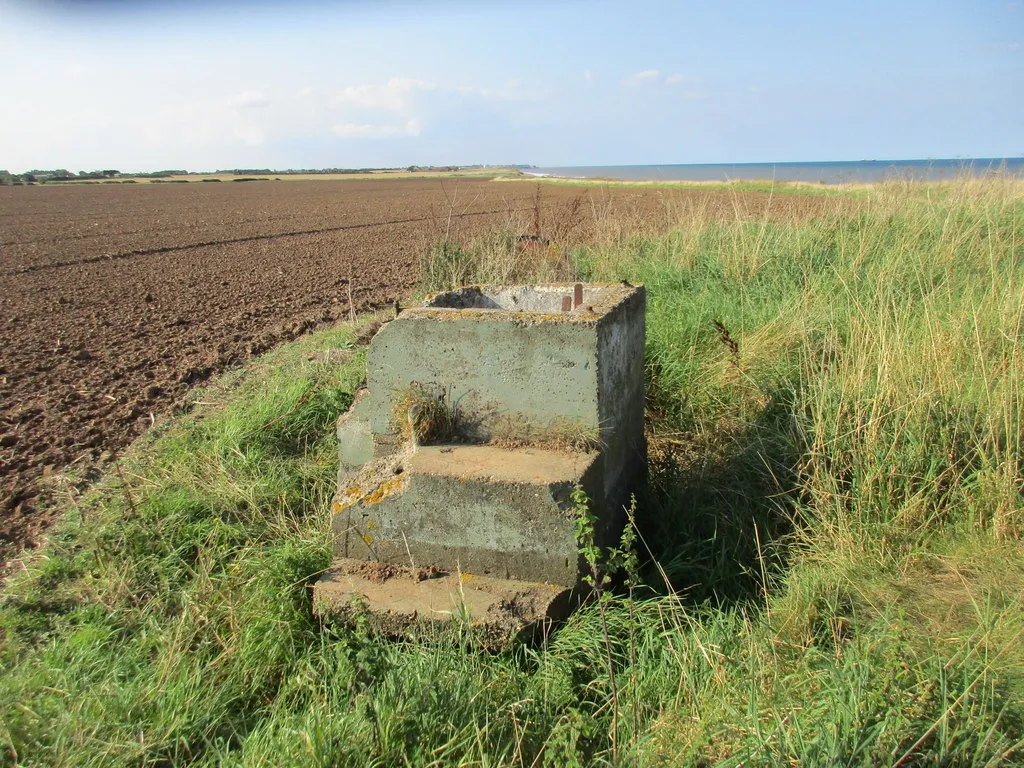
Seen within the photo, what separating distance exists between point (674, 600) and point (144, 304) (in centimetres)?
990

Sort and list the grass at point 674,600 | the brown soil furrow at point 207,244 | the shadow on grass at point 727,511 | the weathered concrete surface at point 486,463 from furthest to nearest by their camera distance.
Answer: the brown soil furrow at point 207,244
the shadow on grass at point 727,511
the weathered concrete surface at point 486,463
the grass at point 674,600

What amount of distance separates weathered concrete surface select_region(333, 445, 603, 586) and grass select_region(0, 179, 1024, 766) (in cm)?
33

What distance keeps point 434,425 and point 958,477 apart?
7.81 ft

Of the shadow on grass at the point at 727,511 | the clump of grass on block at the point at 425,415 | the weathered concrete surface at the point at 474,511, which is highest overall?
the clump of grass on block at the point at 425,415

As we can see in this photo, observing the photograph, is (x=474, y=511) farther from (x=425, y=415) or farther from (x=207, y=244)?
(x=207, y=244)

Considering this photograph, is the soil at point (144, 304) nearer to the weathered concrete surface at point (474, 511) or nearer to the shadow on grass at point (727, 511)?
the weathered concrete surface at point (474, 511)

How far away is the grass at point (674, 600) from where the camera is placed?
218 cm

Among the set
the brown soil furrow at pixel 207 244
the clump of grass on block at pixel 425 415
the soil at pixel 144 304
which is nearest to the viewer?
the clump of grass on block at pixel 425 415

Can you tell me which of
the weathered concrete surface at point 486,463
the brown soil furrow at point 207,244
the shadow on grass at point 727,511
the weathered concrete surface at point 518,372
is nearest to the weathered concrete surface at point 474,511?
the weathered concrete surface at point 486,463

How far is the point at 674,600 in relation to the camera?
3.05 m

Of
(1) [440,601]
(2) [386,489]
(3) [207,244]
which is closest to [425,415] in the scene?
(2) [386,489]

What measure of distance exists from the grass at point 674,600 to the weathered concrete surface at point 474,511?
33cm

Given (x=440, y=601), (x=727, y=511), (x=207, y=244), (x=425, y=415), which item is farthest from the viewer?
(x=207, y=244)

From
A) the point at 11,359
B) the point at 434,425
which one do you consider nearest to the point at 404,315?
the point at 434,425
